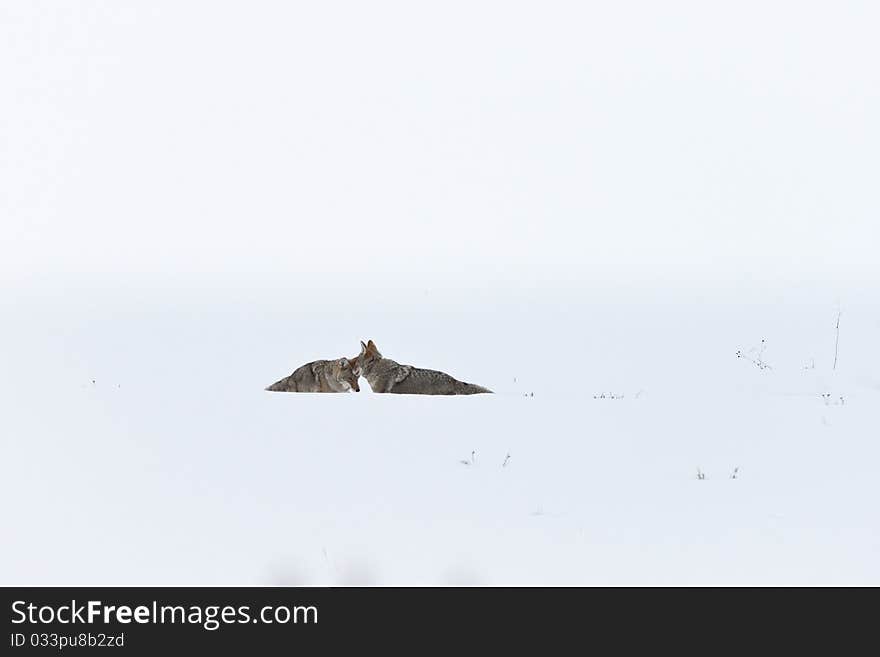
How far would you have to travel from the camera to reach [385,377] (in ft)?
33.8

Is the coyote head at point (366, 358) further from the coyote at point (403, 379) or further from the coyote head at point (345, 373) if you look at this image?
the coyote head at point (345, 373)

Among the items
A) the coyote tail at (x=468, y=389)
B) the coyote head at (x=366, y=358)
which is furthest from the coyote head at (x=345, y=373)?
the coyote tail at (x=468, y=389)

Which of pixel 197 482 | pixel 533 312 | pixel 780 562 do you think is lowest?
pixel 780 562

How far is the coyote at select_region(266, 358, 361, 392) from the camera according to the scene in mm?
10203

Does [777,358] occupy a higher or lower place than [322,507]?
higher

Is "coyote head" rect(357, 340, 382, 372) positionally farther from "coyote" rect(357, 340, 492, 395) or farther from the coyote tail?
the coyote tail

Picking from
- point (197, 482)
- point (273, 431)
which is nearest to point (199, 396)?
point (273, 431)

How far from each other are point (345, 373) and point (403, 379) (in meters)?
0.69

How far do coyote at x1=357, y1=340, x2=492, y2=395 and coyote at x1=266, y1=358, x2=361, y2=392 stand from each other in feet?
0.62

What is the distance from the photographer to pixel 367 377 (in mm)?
10570

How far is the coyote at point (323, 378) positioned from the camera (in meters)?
10.2
